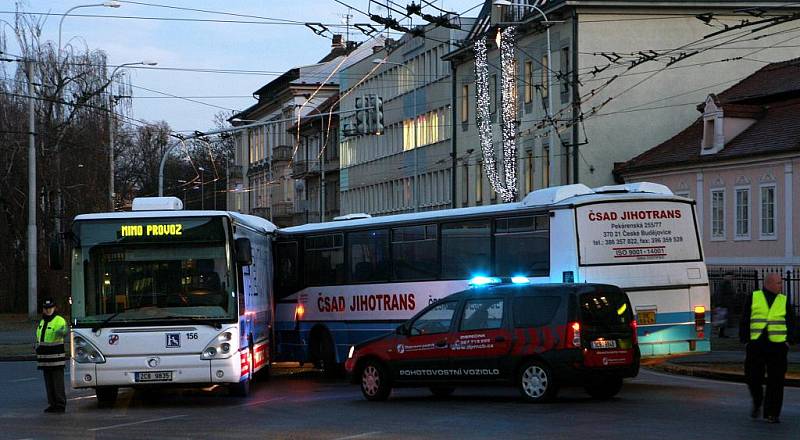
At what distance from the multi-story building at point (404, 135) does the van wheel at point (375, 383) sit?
4302 cm

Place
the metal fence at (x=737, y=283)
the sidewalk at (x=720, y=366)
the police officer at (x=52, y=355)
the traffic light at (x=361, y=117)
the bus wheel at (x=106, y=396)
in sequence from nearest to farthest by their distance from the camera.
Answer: the police officer at (x=52, y=355) → the bus wheel at (x=106, y=396) → the sidewalk at (x=720, y=366) → the traffic light at (x=361, y=117) → the metal fence at (x=737, y=283)

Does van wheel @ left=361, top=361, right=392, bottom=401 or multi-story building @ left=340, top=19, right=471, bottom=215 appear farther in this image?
multi-story building @ left=340, top=19, right=471, bottom=215

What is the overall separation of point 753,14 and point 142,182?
87246 millimetres

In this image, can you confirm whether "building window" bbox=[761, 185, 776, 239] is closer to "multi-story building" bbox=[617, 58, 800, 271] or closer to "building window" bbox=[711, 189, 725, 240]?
"multi-story building" bbox=[617, 58, 800, 271]

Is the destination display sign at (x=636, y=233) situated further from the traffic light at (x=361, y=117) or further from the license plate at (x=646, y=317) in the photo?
the traffic light at (x=361, y=117)

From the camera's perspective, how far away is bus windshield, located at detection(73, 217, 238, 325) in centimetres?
2131

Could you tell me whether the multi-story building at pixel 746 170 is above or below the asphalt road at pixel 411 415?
above

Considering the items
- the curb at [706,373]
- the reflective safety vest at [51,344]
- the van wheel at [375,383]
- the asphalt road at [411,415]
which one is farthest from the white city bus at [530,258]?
the reflective safety vest at [51,344]

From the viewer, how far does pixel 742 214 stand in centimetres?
4691

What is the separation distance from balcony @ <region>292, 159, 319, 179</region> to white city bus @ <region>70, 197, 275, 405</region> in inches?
2854

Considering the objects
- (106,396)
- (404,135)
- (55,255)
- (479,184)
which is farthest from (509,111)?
(55,255)

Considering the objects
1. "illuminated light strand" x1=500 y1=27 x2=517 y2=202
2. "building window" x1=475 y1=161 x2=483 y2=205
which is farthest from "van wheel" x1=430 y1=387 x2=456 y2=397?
"building window" x1=475 y1=161 x2=483 y2=205

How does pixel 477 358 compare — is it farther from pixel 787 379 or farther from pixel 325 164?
pixel 325 164

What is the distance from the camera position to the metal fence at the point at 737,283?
42981mm
